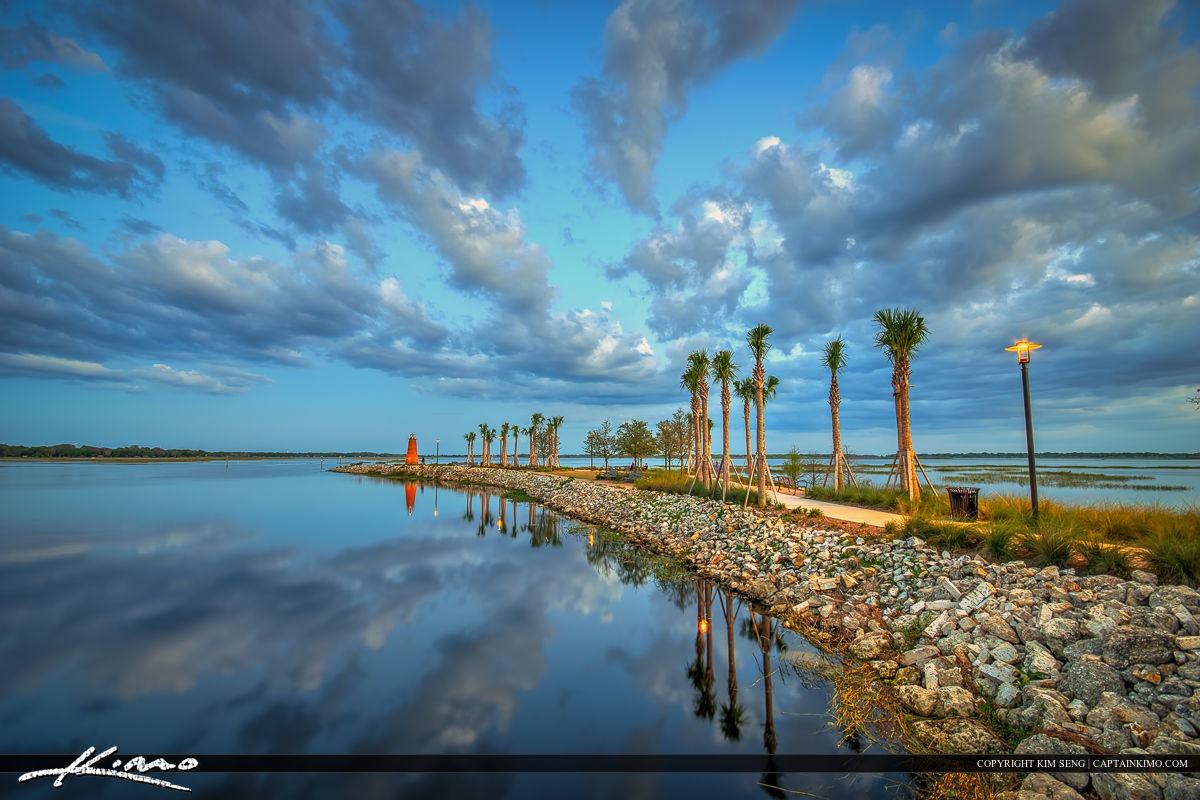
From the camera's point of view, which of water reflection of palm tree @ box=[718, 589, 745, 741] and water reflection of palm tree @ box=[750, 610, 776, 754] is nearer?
water reflection of palm tree @ box=[750, 610, 776, 754]

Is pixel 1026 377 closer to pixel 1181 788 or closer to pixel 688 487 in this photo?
pixel 1181 788

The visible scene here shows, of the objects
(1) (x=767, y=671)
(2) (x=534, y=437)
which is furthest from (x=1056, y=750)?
(2) (x=534, y=437)

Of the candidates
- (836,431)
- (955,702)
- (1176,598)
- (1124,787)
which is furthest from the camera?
(836,431)

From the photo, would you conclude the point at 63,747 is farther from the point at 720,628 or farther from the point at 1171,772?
the point at 1171,772

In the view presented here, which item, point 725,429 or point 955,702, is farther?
point 725,429

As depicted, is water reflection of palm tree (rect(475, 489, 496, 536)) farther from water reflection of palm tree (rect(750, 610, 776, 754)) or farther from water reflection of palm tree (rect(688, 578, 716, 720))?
water reflection of palm tree (rect(750, 610, 776, 754))

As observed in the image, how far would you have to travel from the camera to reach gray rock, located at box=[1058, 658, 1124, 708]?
571 centimetres

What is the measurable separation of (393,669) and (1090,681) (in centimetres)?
1107

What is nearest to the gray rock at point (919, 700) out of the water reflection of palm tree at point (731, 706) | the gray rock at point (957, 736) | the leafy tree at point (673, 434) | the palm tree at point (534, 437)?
the gray rock at point (957, 736)

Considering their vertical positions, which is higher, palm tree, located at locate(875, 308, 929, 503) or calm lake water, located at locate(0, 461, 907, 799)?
palm tree, located at locate(875, 308, 929, 503)

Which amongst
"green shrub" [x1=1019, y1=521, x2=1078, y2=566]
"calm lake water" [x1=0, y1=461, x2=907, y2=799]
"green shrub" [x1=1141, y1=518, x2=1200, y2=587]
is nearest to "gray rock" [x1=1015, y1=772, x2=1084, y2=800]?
"calm lake water" [x1=0, y1=461, x2=907, y2=799]

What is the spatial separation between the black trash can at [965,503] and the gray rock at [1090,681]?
9245 mm

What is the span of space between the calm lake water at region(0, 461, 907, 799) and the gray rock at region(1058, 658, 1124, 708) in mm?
2569
